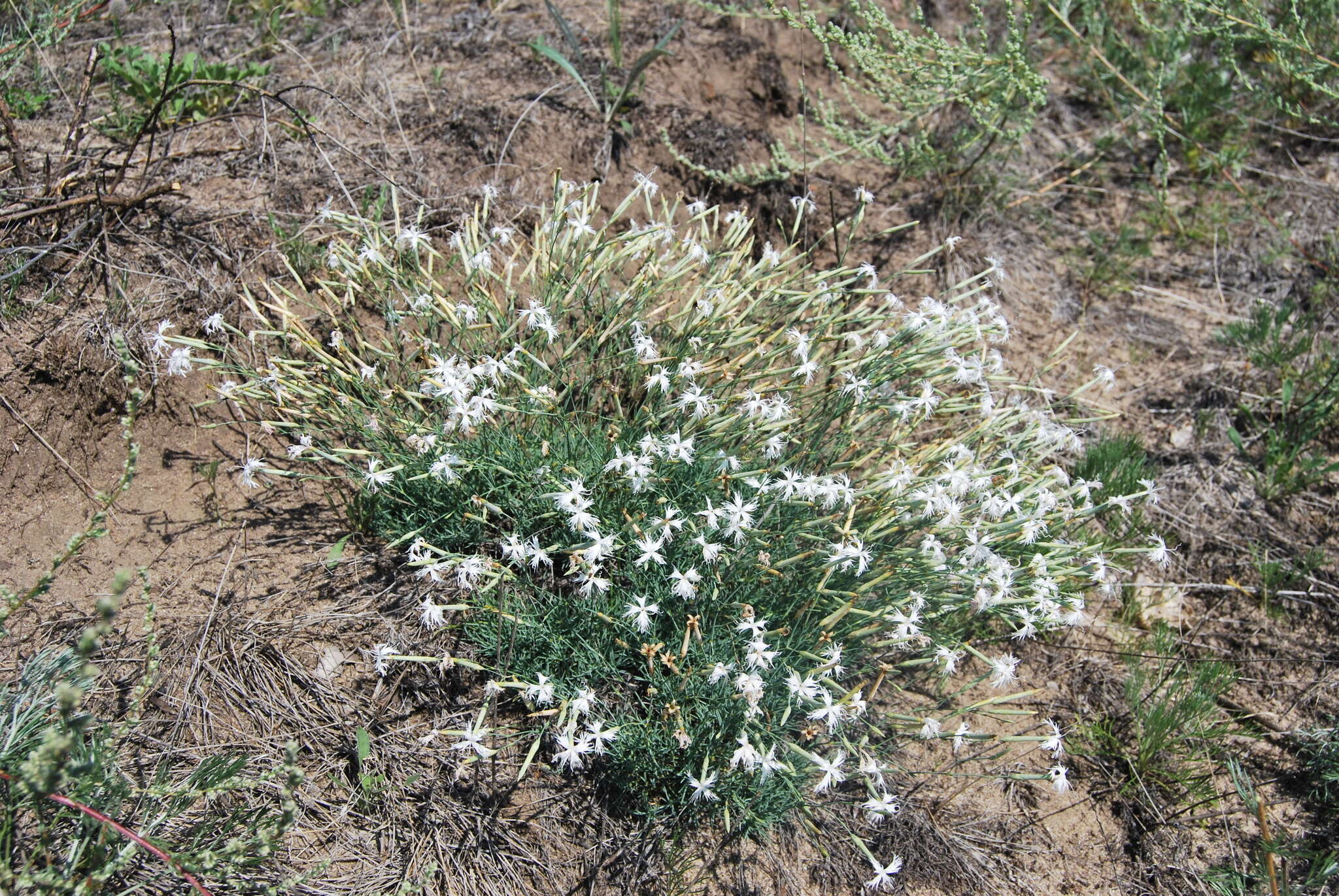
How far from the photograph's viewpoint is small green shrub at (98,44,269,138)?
3.56 meters

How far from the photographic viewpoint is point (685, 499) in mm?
2711

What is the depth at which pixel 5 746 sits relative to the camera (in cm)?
209

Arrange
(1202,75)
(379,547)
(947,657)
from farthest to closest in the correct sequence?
(1202,75)
(379,547)
(947,657)

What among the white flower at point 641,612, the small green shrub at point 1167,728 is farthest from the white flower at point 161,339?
the small green shrub at point 1167,728

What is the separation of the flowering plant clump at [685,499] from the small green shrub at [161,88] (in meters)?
1.07

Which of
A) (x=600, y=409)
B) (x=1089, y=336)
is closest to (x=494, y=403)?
(x=600, y=409)

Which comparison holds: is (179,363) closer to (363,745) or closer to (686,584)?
(363,745)

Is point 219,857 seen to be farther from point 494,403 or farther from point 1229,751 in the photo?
point 1229,751

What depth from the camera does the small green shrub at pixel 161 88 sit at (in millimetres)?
3559

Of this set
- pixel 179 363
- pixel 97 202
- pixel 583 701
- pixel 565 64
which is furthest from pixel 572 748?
pixel 565 64

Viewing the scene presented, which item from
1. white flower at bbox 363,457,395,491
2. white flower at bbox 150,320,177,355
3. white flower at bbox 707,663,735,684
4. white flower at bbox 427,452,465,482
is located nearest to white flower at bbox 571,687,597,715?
white flower at bbox 707,663,735,684

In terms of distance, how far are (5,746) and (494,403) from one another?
143 cm

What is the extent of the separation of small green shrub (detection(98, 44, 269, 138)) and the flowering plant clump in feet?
3.51

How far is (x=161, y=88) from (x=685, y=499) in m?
2.89
